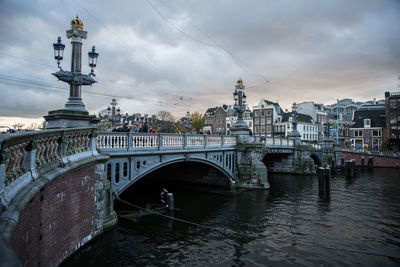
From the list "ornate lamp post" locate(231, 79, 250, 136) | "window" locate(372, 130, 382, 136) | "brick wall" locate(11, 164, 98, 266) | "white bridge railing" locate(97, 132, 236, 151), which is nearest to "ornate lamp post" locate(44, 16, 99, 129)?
"white bridge railing" locate(97, 132, 236, 151)

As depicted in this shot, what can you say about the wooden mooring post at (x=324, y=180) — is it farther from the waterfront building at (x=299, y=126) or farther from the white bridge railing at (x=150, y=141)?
the waterfront building at (x=299, y=126)

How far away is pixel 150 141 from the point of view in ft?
47.4

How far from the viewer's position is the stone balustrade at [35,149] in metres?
4.86

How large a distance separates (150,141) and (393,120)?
205ft

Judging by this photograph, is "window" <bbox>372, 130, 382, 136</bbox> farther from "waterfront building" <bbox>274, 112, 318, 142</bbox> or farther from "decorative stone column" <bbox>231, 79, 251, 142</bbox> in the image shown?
"decorative stone column" <bbox>231, 79, 251, 142</bbox>

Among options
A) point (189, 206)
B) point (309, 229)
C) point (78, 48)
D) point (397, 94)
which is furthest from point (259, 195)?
point (397, 94)

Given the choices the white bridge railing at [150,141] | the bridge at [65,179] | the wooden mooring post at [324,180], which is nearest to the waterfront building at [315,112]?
the wooden mooring post at [324,180]

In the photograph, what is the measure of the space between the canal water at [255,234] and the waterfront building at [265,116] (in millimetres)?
46832

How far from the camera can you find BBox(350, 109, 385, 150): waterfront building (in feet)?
215

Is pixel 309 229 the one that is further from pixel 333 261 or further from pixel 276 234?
pixel 333 261

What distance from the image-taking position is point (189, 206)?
711 inches

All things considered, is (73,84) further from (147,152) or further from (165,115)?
(165,115)

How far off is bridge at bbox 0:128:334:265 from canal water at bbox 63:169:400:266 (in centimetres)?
135

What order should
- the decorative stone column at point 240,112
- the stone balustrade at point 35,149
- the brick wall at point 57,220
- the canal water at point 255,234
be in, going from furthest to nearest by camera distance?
the decorative stone column at point 240,112, the canal water at point 255,234, the brick wall at point 57,220, the stone balustrade at point 35,149
